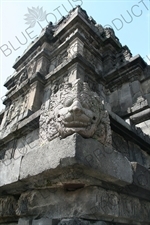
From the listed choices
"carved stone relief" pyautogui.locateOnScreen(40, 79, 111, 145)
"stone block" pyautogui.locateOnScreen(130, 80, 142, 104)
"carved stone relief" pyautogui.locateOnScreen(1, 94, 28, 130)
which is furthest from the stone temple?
"carved stone relief" pyautogui.locateOnScreen(1, 94, 28, 130)

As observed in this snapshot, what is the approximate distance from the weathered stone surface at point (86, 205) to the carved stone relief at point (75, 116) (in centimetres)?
73

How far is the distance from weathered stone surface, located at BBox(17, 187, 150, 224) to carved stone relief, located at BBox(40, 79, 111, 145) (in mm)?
733

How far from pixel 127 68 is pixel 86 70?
1.60 meters

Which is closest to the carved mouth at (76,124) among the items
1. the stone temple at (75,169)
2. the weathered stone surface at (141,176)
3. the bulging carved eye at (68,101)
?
the stone temple at (75,169)

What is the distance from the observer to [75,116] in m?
2.31

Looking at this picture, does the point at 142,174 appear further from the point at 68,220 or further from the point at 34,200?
the point at 34,200

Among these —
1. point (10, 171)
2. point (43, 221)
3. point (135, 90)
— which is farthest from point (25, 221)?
point (135, 90)

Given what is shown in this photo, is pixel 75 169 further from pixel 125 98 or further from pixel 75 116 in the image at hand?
pixel 125 98

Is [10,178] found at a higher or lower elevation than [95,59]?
lower

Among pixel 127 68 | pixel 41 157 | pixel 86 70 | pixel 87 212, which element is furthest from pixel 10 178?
pixel 127 68

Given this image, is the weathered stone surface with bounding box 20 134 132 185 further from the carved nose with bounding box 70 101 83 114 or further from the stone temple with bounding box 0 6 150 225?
the carved nose with bounding box 70 101 83 114

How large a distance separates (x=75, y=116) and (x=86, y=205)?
109 cm

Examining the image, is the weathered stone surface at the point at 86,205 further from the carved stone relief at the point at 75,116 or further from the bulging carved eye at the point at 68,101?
the bulging carved eye at the point at 68,101

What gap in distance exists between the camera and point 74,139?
2068 millimetres
